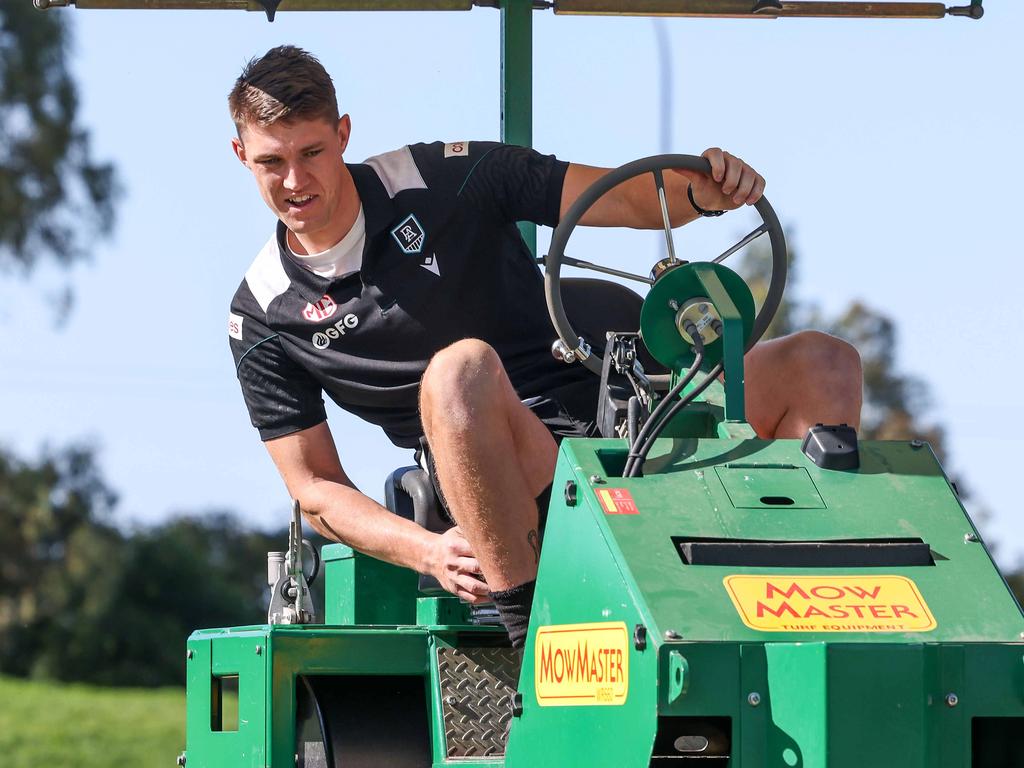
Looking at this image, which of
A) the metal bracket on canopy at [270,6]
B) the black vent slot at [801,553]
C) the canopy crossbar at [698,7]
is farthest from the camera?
the canopy crossbar at [698,7]

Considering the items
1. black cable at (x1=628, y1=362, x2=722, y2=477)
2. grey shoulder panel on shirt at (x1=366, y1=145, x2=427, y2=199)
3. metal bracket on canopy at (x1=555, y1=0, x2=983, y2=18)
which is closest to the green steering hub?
black cable at (x1=628, y1=362, x2=722, y2=477)

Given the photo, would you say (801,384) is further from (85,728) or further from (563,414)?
(85,728)

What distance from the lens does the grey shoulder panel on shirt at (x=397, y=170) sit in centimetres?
422

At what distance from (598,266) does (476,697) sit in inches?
35.4

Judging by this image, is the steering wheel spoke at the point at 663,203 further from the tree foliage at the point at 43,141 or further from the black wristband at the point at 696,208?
the tree foliage at the point at 43,141

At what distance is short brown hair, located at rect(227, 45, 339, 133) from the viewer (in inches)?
162

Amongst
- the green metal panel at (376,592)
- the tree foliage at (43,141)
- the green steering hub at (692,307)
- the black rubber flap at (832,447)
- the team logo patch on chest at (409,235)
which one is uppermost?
the tree foliage at (43,141)

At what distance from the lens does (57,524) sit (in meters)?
22.9

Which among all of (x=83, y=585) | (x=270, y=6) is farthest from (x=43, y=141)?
(x=270, y=6)

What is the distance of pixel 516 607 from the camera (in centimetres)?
319

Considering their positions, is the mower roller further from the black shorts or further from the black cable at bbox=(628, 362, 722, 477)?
the black shorts

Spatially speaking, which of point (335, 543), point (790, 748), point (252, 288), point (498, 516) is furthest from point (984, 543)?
point (252, 288)

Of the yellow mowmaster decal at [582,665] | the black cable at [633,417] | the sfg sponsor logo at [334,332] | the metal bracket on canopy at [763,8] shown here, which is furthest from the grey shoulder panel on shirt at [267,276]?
the yellow mowmaster decal at [582,665]

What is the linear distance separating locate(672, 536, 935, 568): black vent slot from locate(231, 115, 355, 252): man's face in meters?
1.67
